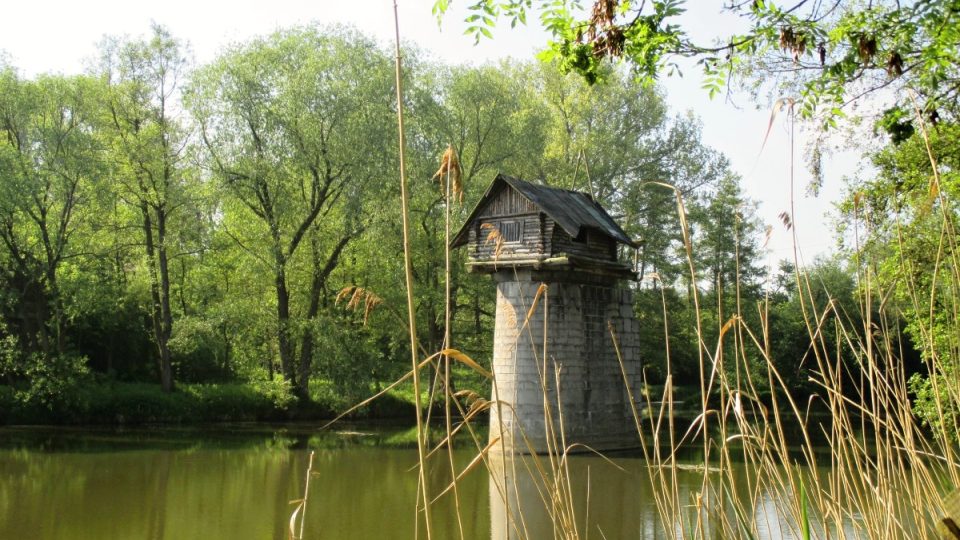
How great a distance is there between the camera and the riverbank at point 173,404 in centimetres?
2083

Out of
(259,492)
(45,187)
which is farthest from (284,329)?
(259,492)

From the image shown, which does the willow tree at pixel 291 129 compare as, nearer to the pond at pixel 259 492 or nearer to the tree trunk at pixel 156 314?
the tree trunk at pixel 156 314

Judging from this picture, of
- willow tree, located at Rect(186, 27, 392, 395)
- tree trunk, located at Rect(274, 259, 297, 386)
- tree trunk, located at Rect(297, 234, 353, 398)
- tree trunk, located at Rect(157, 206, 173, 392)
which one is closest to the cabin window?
willow tree, located at Rect(186, 27, 392, 395)

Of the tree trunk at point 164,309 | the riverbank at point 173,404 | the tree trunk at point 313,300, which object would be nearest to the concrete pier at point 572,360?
the riverbank at point 173,404

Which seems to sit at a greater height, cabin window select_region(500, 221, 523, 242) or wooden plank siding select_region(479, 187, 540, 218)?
wooden plank siding select_region(479, 187, 540, 218)

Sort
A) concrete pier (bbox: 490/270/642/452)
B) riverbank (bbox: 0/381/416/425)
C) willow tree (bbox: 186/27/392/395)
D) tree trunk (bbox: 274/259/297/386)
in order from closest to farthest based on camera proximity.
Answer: concrete pier (bbox: 490/270/642/452)
riverbank (bbox: 0/381/416/425)
willow tree (bbox: 186/27/392/395)
tree trunk (bbox: 274/259/297/386)

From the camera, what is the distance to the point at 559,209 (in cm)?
1741

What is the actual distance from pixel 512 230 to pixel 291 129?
7620 mm

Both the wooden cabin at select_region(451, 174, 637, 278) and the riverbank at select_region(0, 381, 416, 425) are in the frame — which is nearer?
the wooden cabin at select_region(451, 174, 637, 278)

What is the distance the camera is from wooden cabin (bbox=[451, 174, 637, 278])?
16.9m

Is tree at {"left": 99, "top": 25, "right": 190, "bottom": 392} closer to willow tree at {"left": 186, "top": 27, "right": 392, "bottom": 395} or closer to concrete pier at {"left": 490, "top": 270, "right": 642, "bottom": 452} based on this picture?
willow tree at {"left": 186, "top": 27, "right": 392, "bottom": 395}

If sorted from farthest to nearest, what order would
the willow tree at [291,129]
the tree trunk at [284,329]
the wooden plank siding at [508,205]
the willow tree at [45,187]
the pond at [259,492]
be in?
the tree trunk at [284,329], the willow tree at [291,129], the willow tree at [45,187], the wooden plank siding at [508,205], the pond at [259,492]

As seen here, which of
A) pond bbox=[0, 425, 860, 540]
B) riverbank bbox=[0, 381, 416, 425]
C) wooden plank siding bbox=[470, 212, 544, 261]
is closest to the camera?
pond bbox=[0, 425, 860, 540]

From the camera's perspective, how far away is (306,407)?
24.1 meters
